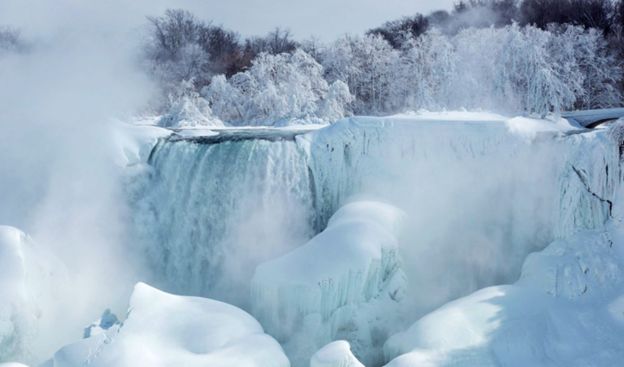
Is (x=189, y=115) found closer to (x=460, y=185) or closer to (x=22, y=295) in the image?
(x=460, y=185)

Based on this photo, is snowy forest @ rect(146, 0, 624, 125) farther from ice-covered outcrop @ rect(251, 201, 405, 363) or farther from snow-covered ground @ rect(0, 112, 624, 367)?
ice-covered outcrop @ rect(251, 201, 405, 363)

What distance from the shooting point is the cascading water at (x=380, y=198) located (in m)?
6.79

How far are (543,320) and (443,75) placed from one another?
55.8 feet

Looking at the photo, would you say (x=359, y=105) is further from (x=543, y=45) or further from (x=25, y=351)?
(x=25, y=351)

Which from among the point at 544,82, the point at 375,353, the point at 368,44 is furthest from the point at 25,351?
the point at 368,44

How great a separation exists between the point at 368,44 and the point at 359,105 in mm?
3600

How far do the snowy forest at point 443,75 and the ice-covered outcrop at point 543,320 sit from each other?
33.3 ft

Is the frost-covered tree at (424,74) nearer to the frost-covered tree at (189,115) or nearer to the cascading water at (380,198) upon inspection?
the frost-covered tree at (189,115)

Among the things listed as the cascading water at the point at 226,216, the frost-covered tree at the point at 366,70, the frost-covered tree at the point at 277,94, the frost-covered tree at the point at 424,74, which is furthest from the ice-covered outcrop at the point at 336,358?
the frost-covered tree at the point at 366,70

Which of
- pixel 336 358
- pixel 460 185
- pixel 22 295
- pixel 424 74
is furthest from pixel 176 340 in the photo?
pixel 424 74

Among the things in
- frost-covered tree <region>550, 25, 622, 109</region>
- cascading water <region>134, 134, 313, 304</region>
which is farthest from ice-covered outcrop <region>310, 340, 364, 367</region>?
frost-covered tree <region>550, 25, 622, 109</region>

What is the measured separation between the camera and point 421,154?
26.5 feet

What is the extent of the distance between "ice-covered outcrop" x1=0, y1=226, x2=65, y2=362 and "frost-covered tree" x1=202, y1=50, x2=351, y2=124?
14572 mm

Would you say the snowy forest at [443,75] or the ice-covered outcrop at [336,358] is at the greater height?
the snowy forest at [443,75]
